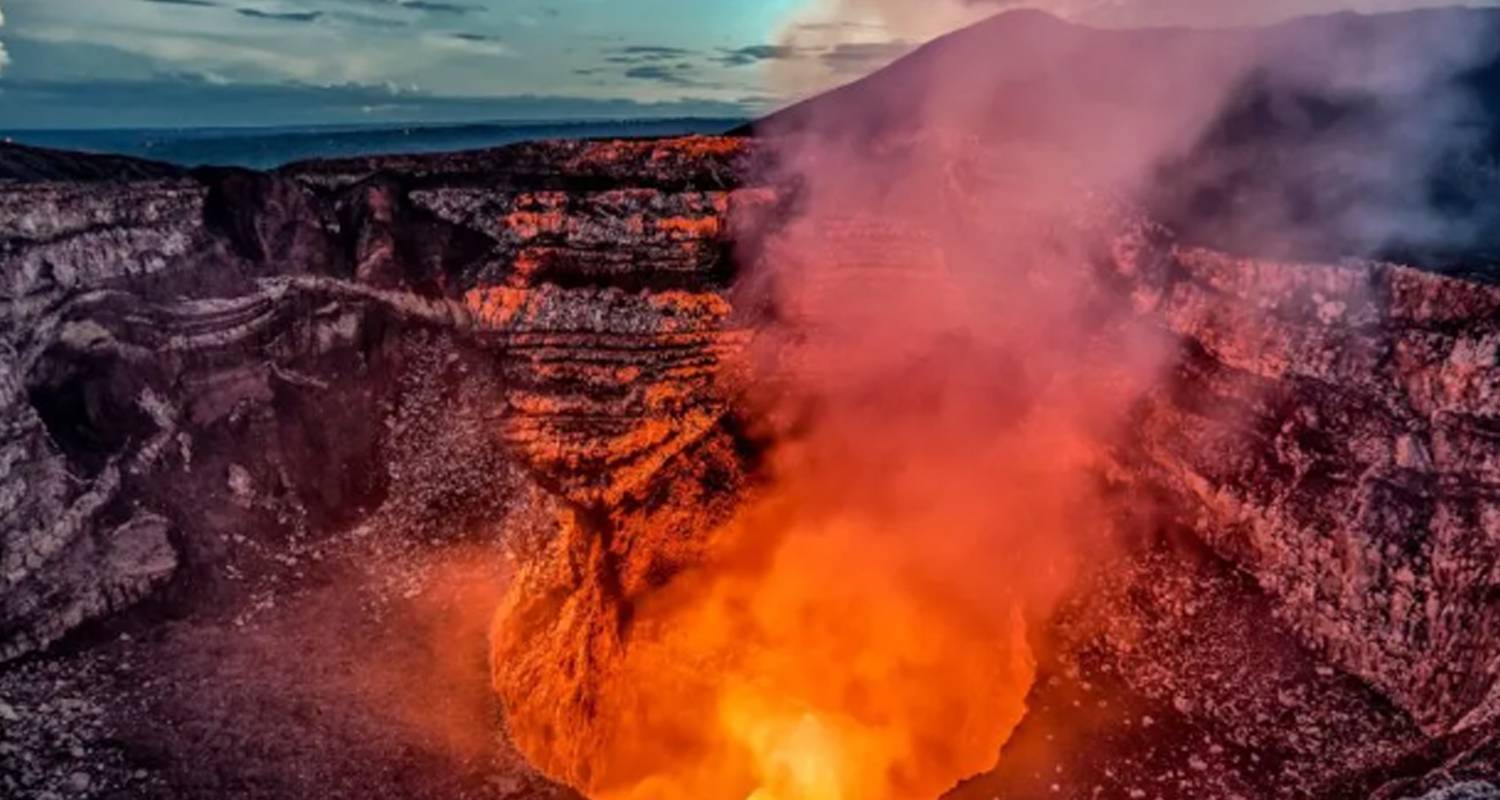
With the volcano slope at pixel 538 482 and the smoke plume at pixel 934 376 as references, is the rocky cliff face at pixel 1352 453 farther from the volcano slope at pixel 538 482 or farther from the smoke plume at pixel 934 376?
the smoke plume at pixel 934 376

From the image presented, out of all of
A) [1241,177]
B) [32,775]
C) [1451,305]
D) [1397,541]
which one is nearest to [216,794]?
[32,775]

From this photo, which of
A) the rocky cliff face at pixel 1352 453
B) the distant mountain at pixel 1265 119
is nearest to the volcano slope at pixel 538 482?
the rocky cliff face at pixel 1352 453

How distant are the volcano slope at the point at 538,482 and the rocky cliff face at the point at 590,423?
2.4 inches

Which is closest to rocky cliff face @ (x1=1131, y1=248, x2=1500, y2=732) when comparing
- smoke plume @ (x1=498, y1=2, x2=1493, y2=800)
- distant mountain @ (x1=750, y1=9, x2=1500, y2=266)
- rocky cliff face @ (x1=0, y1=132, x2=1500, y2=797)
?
rocky cliff face @ (x1=0, y1=132, x2=1500, y2=797)

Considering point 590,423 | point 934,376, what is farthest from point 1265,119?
→ point 590,423

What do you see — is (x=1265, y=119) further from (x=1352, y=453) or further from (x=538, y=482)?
(x=538, y=482)

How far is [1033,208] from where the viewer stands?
22.1 metres

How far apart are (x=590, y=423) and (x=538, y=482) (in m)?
1.87

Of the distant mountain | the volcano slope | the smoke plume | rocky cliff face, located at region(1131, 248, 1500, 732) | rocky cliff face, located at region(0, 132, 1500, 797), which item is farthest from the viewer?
the smoke plume

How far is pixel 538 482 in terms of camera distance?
69.0 ft

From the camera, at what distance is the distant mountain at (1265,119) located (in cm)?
1914

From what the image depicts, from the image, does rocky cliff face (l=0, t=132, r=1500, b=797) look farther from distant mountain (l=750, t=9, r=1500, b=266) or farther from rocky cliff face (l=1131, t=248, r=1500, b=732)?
distant mountain (l=750, t=9, r=1500, b=266)

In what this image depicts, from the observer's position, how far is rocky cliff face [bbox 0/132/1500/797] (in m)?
15.1

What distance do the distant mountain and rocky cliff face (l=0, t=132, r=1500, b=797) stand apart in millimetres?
2571
